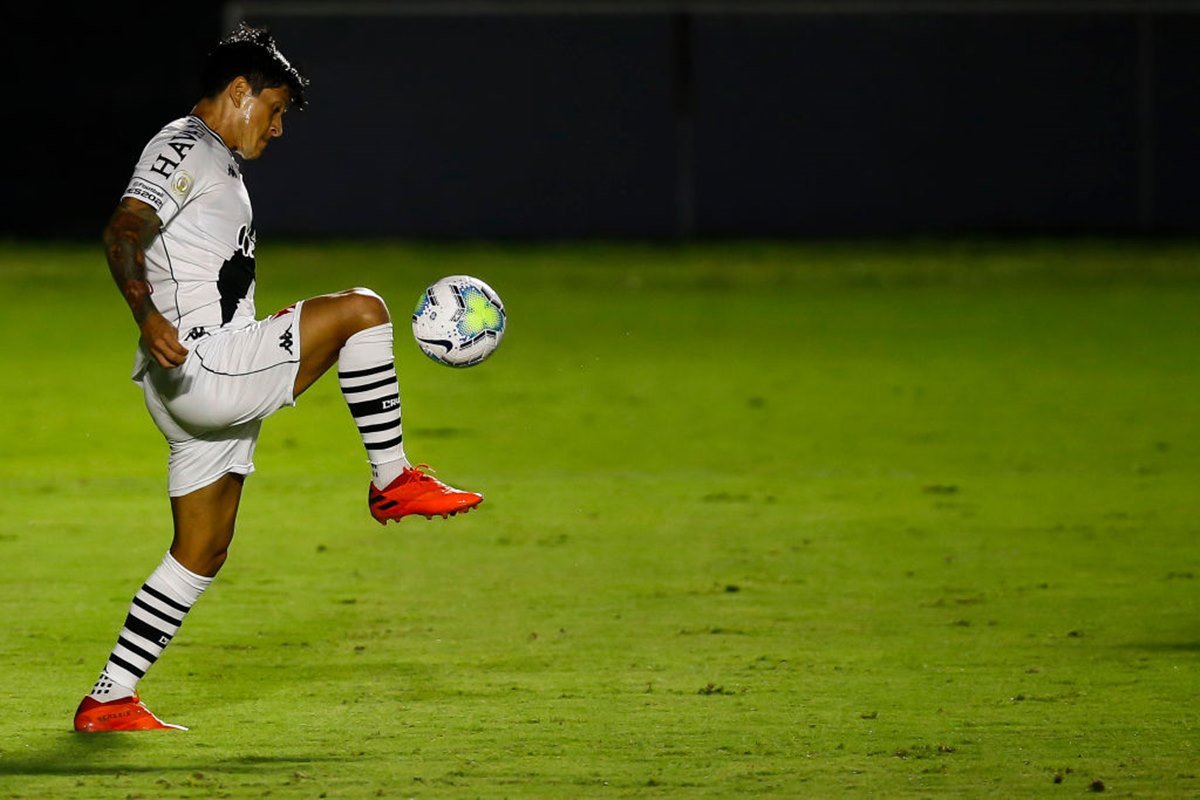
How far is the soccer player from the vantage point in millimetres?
6066

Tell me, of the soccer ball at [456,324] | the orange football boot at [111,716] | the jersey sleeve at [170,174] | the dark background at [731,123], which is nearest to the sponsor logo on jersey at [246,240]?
the jersey sleeve at [170,174]

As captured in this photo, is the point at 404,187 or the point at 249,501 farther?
the point at 404,187

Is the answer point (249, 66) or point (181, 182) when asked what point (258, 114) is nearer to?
point (249, 66)

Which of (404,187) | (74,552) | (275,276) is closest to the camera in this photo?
(74,552)

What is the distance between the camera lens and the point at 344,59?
33.1 metres

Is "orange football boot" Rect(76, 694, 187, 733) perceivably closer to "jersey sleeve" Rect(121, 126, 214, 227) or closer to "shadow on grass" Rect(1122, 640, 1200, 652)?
"jersey sleeve" Rect(121, 126, 214, 227)

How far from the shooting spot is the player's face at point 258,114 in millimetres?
6359

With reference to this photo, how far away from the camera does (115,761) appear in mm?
5793

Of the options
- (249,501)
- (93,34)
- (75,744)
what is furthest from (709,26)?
(75,744)

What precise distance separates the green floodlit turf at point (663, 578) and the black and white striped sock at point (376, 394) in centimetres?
78

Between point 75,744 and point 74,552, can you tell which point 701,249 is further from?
point 75,744

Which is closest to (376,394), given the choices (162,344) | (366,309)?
(366,309)

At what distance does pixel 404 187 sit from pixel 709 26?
540 cm

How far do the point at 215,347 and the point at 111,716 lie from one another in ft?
3.64
